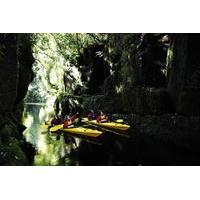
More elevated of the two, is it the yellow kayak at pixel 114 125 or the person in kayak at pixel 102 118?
the person in kayak at pixel 102 118

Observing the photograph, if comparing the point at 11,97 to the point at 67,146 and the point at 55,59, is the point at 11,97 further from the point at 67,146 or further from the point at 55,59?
the point at 67,146

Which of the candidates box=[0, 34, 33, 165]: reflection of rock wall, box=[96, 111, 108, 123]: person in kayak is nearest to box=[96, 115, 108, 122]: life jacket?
box=[96, 111, 108, 123]: person in kayak

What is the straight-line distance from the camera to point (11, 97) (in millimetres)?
5020

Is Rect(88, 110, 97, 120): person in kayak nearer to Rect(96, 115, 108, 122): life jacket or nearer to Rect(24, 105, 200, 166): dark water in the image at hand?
Rect(96, 115, 108, 122): life jacket

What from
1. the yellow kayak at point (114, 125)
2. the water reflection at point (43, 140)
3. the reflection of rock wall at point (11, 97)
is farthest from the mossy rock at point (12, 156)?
the yellow kayak at point (114, 125)

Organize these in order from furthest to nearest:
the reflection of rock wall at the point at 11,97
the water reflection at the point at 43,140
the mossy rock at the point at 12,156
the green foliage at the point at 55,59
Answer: the green foliage at the point at 55,59, the water reflection at the point at 43,140, the reflection of rock wall at the point at 11,97, the mossy rock at the point at 12,156

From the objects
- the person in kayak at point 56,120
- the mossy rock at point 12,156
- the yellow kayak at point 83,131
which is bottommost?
the mossy rock at point 12,156

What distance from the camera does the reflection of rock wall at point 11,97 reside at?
4.68 metres

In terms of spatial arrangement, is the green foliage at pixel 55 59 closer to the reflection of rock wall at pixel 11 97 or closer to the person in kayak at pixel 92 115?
the reflection of rock wall at pixel 11 97

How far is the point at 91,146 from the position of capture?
16.7 feet

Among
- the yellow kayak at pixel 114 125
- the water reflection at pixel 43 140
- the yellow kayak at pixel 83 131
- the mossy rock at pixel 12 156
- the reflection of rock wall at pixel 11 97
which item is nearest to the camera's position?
the mossy rock at pixel 12 156

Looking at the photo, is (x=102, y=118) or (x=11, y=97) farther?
(x=102, y=118)

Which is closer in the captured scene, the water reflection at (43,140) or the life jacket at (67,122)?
the water reflection at (43,140)

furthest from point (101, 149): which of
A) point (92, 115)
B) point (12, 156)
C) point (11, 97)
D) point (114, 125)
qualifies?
point (11, 97)
